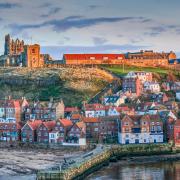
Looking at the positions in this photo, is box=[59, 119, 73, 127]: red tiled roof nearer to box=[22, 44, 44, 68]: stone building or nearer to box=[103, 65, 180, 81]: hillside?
box=[103, 65, 180, 81]: hillside

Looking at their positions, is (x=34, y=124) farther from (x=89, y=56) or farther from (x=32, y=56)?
(x=89, y=56)

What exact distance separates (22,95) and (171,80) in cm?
3005

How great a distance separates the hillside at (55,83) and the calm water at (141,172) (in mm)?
39358

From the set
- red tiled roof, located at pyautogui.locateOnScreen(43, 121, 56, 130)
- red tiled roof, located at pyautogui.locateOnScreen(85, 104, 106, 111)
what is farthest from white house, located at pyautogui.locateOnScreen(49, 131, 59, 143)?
red tiled roof, located at pyautogui.locateOnScreen(85, 104, 106, 111)

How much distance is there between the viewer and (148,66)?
139 meters

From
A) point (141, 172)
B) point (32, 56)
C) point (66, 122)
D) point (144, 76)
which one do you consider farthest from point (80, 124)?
point (32, 56)

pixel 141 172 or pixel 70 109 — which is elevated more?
pixel 70 109

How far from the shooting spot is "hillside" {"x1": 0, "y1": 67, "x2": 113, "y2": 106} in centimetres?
→ 10665

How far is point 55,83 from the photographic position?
113m

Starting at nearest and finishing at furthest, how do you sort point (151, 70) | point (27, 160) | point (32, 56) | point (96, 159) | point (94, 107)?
point (96, 159) < point (27, 160) < point (94, 107) < point (151, 70) < point (32, 56)

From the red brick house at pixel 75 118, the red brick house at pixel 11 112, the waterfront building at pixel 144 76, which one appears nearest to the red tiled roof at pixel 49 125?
the red brick house at pixel 75 118

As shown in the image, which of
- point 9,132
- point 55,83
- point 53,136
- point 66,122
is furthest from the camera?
point 55,83

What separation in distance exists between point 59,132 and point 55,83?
3564 cm

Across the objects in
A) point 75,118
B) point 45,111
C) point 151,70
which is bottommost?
point 75,118
